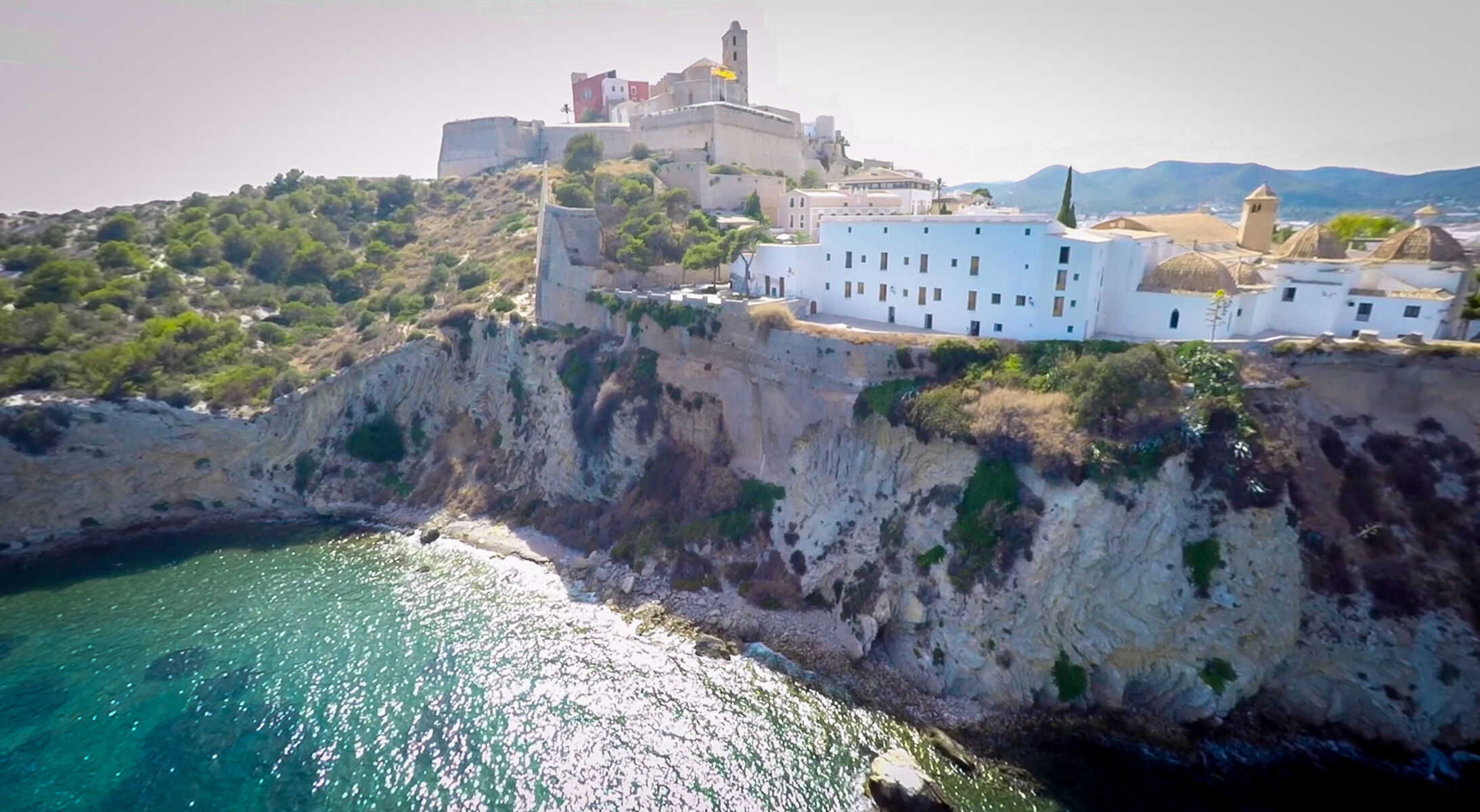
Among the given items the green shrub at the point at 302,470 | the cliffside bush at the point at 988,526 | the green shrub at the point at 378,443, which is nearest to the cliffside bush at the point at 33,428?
the green shrub at the point at 302,470

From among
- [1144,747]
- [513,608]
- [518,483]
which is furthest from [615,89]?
[1144,747]

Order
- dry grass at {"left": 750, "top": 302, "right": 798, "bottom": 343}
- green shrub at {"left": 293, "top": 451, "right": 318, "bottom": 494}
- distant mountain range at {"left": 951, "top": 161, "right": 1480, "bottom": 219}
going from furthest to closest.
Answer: distant mountain range at {"left": 951, "top": 161, "right": 1480, "bottom": 219} < green shrub at {"left": 293, "top": 451, "right": 318, "bottom": 494} < dry grass at {"left": 750, "top": 302, "right": 798, "bottom": 343}

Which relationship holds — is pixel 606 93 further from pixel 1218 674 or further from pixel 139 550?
pixel 1218 674

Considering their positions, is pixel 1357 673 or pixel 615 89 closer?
pixel 1357 673

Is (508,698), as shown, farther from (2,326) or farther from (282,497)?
(2,326)

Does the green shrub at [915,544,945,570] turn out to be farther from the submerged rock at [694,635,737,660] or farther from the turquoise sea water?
the submerged rock at [694,635,737,660]

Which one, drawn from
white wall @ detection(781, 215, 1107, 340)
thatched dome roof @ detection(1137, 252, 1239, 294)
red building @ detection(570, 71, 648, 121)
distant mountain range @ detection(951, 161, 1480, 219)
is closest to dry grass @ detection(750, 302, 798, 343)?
white wall @ detection(781, 215, 1107, 340)
